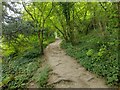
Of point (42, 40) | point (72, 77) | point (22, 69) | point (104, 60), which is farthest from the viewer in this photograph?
point (42, 40)

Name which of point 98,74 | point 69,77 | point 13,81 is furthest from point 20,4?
point 98,74

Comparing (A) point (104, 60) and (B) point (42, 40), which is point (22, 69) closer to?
(B) point (42, 40)

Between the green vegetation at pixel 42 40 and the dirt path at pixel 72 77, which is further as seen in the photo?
the green vegetation at pixel 42 40

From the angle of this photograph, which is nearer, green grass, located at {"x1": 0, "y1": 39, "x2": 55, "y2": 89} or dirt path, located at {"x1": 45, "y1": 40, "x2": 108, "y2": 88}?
dirt path, located at {"x1": 45, "y1": 40, "x2": 108, "y2": 88}

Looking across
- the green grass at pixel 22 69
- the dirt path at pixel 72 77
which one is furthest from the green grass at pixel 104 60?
the green grass at pixel 22 69

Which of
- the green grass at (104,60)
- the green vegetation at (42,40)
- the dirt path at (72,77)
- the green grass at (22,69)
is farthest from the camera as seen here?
the green grass at (22,69)

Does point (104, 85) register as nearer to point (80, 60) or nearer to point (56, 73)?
point (56, 73)

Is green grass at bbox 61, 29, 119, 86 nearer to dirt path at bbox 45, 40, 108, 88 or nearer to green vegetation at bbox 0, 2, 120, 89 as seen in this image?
green vegetation at bbox 0, 2, 120, 89

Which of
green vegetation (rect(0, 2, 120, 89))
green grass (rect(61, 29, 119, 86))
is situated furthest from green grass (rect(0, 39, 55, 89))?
green grass (rect(61, 29, 119, 86))

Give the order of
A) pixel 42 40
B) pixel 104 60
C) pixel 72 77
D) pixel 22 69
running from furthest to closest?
pixel 42 40
pixel 22 69
pixel 104 60
pixel 72 77

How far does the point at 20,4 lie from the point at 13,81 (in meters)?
4.52

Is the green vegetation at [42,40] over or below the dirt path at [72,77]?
over

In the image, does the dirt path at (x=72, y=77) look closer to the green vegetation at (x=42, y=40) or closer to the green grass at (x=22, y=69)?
the green vegetation at (x=42, y=40)

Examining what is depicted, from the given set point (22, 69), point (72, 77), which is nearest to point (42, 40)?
point (22, 69)
